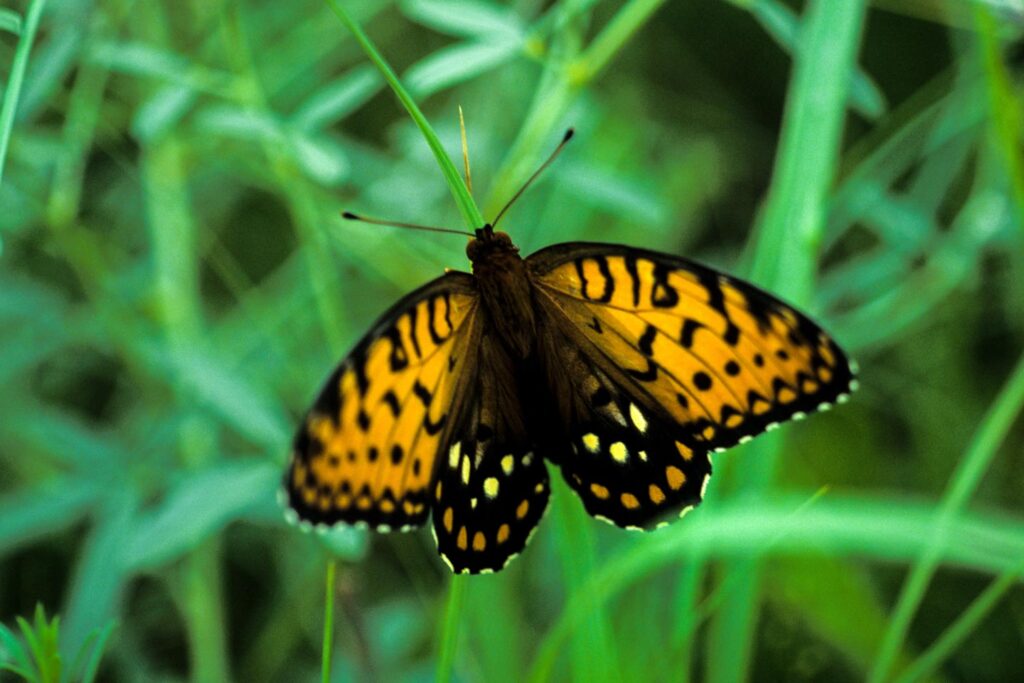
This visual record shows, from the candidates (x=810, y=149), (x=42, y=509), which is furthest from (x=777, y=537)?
(x=42, y=509)

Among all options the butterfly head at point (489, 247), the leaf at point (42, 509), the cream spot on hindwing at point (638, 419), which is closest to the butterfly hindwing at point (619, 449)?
the cream spot on hindwing at point (638, 419)

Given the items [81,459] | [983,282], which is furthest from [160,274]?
[983,282]

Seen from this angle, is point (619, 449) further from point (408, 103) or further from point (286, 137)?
point (286, 137)

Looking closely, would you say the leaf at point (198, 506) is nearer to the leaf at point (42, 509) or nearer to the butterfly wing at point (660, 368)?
the leaf at point (42, 509)

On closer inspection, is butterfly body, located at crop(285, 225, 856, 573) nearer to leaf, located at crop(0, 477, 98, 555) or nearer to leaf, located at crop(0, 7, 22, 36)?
leaf, located at crop(0, 7, 22, 36)

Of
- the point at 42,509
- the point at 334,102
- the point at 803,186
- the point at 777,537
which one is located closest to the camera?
the point at 777,537

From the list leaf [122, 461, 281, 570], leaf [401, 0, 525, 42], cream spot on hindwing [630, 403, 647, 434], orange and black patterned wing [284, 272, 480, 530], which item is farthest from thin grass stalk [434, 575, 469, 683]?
leaf [401, 0, 525, 42]
